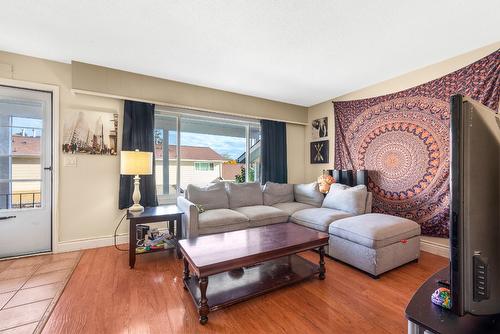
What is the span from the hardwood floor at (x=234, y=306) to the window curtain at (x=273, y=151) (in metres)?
2.18

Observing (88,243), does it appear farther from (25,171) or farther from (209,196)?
(209,196)

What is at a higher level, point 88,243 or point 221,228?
point 221,228

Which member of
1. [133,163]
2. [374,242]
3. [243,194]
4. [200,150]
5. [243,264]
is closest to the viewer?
[243,264]

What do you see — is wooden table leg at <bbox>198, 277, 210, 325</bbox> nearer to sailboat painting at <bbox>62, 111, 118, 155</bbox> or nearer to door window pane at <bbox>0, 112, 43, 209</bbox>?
sailboat painting at <bbox>62, 111, 118, 155</bbox>

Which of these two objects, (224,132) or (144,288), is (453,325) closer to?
(144,288)

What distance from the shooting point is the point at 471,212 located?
55 centimetres

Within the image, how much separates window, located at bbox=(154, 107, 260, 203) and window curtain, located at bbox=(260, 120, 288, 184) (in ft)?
0.58

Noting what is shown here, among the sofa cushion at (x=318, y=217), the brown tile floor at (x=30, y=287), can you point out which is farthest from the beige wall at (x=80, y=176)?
A: the sofa cushion at (x=318, y=217)

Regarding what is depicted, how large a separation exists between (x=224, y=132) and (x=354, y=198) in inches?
94.9

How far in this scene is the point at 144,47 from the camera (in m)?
2.48

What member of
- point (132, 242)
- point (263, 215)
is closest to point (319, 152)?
point (263, 215)

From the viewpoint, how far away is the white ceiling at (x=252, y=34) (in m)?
1.87

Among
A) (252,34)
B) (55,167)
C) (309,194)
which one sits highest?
(252,34)

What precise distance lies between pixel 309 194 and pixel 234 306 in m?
2.33
